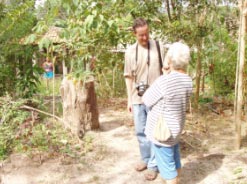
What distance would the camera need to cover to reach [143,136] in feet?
12.1

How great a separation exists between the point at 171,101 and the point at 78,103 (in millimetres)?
2533

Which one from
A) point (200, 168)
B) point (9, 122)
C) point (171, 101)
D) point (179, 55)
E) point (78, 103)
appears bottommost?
point (200, 168)

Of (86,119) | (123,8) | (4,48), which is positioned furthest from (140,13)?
(4,48)

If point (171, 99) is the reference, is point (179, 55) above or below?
above

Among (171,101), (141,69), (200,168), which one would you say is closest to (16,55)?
(141,69)

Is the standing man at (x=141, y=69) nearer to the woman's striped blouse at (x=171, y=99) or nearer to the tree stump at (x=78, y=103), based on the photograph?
the woman's striped blouse at (x=171, y=99)

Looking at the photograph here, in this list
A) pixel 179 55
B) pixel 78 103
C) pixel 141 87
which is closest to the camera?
pixel 179 55

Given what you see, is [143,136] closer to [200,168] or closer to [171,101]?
[200,168]

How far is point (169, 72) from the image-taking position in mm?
2865

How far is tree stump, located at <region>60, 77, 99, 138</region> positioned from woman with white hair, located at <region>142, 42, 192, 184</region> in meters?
2.21

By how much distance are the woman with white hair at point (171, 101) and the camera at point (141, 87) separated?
48 cm

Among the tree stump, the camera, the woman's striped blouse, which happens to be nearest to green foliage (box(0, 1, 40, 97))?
the tree stump

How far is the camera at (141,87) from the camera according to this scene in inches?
135

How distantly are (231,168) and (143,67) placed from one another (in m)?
1.62
